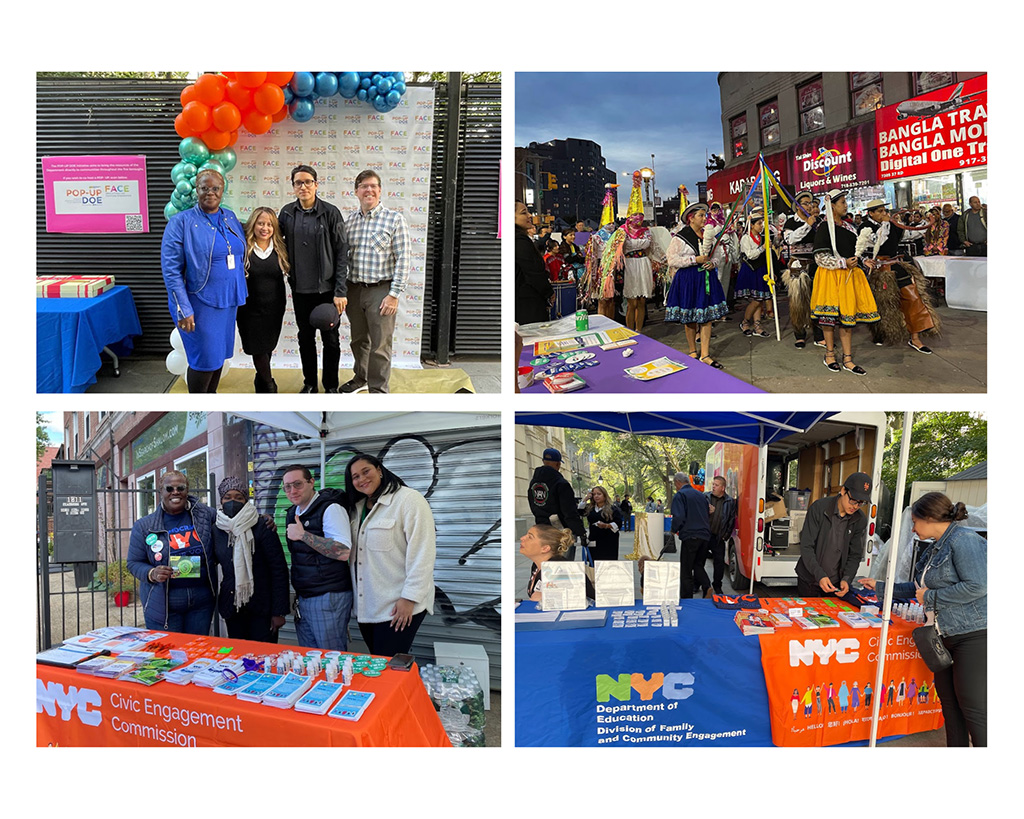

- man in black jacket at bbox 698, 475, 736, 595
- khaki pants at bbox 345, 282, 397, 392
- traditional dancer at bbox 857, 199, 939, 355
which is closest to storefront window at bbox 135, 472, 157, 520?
khaki pants at bbox 345, 282, 397, 392

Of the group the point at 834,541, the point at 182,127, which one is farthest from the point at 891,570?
the point at 182,127

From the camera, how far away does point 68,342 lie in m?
3.80

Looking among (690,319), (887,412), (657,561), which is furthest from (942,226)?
(657,561)

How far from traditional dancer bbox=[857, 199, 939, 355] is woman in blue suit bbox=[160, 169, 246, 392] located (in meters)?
2.91

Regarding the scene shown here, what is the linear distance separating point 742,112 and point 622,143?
525 mm

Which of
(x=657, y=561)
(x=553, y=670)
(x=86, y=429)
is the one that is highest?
(x=86, y=429)

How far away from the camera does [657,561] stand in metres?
3.18

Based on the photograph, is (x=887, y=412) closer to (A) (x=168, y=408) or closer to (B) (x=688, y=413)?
(B) (x=688, y=413)

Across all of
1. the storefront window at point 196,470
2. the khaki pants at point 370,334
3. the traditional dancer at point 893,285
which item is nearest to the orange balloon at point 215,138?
the khaki pants at point 370,334

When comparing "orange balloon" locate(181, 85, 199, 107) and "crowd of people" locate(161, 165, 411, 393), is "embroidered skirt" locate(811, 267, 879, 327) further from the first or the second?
"orange balloon" locate(181, 85, 199, 107)

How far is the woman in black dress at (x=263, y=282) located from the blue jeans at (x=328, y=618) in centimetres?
128

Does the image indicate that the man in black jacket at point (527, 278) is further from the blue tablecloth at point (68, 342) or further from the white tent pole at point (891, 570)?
the blue tablecloth at point (68, 342)

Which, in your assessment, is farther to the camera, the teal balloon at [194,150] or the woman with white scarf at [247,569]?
the teal balloon at [194,150]

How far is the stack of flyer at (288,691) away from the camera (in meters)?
2.68
